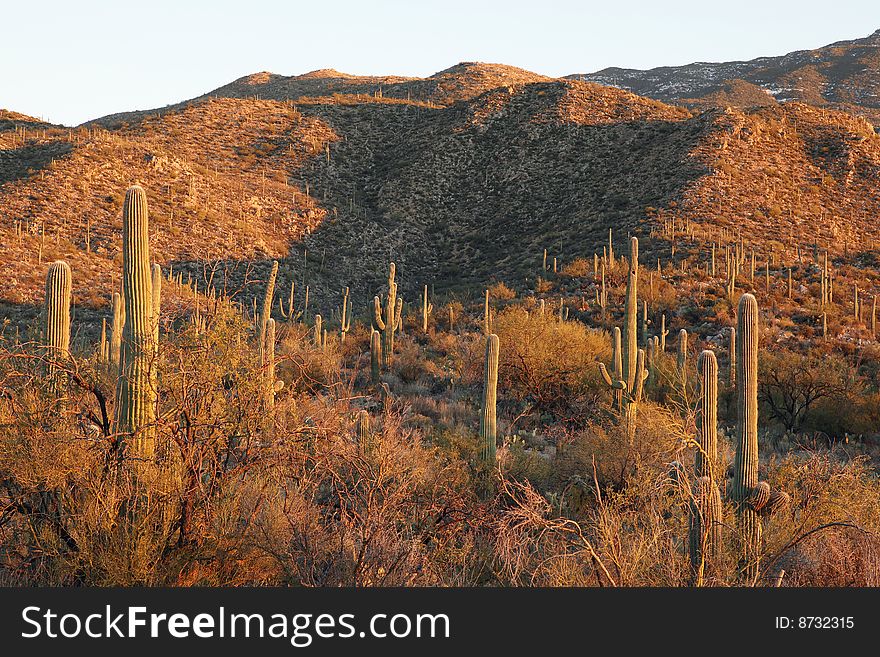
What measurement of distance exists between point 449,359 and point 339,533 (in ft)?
48.4

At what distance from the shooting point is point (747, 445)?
7637mm

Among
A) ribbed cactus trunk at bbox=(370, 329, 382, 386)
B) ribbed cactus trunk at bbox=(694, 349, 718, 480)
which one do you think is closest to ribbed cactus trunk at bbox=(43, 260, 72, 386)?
ribbed cactus trunk at bbox=(694, 349, 718, 480)

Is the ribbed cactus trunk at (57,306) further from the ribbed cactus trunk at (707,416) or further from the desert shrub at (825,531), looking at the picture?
the desert shrub at (825,531)

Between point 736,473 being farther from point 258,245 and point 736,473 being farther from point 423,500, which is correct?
point 258,245

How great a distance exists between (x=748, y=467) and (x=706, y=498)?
6.83ft

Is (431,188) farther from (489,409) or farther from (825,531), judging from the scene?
(825,531)

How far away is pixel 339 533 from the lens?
267 inches

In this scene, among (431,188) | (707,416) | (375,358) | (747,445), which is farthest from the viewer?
(431,188)

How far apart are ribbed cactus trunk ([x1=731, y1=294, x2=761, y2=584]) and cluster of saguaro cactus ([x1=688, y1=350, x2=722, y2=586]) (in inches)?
17.6

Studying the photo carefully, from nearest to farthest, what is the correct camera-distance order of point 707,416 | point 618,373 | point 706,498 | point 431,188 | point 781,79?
point 706,498 → point 707,416 → point 618,373 → point 431,188 → point 781,79

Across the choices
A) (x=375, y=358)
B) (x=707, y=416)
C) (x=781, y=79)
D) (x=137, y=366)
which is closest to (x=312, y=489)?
(x=137, y=366)

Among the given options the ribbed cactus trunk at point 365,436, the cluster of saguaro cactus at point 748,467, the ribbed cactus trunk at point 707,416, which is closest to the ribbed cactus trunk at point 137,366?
the ribbed cactus trunk at point 365,436

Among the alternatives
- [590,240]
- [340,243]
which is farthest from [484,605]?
[340,243]

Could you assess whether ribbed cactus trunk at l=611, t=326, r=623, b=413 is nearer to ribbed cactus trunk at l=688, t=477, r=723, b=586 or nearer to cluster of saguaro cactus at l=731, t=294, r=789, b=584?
cluster of saguaro cactus at l=731, t=294, r=789, b=584
